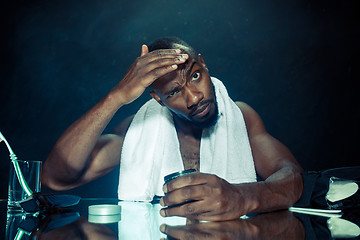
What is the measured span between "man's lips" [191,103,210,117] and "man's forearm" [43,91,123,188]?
31 cm

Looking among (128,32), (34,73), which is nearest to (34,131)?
(34,73)

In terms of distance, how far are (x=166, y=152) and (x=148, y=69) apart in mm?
516

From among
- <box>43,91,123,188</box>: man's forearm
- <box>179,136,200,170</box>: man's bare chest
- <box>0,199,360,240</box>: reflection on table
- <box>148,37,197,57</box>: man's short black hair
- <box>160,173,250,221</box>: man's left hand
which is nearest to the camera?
<box>0,199,360,240</box>: reflection on table

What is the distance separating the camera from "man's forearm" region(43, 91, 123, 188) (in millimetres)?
1403

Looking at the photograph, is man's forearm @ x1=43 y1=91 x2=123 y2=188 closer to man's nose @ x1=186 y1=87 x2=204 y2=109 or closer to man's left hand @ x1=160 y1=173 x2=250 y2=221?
man's nose @ x1=186 y1=87 x2=204 y2=109

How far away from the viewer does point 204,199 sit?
0.85m

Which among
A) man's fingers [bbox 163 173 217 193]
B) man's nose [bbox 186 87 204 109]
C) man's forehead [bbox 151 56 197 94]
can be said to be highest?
man's forehead [bbox 151 56 197 94]

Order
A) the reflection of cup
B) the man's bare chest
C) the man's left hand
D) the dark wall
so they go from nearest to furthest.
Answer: the man's left hand
the reflection of cup
the man's bare chest
the dark wall

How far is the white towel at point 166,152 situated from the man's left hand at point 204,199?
2.33 ft

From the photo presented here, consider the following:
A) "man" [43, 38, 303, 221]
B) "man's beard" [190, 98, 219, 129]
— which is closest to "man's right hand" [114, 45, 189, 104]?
"man" [43, 38, 303, 221]

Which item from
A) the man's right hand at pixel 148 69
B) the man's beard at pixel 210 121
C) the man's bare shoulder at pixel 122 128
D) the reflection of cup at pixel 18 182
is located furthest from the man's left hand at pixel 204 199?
the man's bare shoulder at pixel 122 128

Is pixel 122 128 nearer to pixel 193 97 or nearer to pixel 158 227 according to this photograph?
pixel 193 97

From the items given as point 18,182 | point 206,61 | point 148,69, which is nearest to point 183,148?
point 148,69

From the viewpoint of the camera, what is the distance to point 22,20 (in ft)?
6.77
